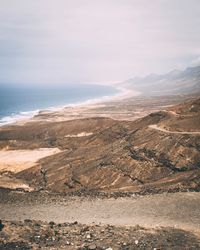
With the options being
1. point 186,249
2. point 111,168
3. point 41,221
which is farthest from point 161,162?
point 186,249

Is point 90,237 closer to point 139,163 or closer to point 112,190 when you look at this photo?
point 112,190

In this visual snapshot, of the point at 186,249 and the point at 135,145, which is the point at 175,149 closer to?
the point at 135,145

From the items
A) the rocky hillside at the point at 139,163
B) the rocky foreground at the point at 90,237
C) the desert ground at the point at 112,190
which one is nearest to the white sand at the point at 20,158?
the desert ground at the point at 112,190

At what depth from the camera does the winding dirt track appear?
37.6m

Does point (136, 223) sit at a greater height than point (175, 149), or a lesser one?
lesser

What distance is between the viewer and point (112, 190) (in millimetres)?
48938

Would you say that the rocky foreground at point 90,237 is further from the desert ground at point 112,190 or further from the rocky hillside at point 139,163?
the rocky hillside at point 139,163

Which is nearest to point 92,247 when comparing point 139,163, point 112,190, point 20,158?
point 112,190

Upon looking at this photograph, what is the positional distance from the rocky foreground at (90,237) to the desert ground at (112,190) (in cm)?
7

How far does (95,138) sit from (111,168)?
21.2 metres

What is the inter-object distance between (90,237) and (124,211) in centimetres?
846

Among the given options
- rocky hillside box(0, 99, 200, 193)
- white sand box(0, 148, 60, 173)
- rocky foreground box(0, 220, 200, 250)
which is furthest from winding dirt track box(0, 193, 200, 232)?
white sand box(0, 148, 60, 173)

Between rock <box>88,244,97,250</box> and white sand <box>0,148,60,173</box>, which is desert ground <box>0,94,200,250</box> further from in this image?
rock <box>88,244,97,250</box>

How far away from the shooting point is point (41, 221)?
127ft
